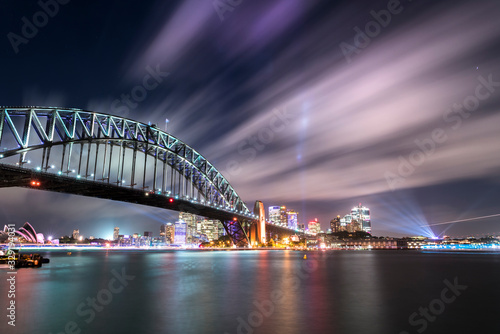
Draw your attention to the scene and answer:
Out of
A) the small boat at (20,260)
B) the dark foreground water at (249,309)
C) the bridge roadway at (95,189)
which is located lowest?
the dark foreground water at (249,309)

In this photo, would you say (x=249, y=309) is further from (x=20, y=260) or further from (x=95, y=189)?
(x=95, y=189)

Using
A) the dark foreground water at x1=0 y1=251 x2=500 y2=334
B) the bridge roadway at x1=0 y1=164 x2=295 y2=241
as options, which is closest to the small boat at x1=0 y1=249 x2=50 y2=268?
the bridge roadway at x1=0 y1=164 x2=295 y2=241

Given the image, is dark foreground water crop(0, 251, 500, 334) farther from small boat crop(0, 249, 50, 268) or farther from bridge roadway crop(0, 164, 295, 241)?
bridge roadway crop(0, 164, 295, 241)

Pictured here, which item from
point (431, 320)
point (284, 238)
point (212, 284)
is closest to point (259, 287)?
point (212, 284)

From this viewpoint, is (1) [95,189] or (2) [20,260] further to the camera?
(1) [95,189]

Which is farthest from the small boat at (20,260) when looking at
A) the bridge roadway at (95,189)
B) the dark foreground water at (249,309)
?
the dark foreground water at (249,309)

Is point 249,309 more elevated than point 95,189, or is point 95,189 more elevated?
point 95,189

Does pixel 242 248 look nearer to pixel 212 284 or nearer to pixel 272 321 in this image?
pixel 212 284

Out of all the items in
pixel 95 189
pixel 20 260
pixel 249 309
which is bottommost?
pixel 249 309

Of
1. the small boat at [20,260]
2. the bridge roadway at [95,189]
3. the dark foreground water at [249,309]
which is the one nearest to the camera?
the dark foreground water at [249,309]

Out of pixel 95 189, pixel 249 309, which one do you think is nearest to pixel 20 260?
pixel 95 189

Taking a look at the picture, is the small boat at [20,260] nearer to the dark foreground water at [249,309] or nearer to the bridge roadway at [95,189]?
the bridge roadway at [95,189]
